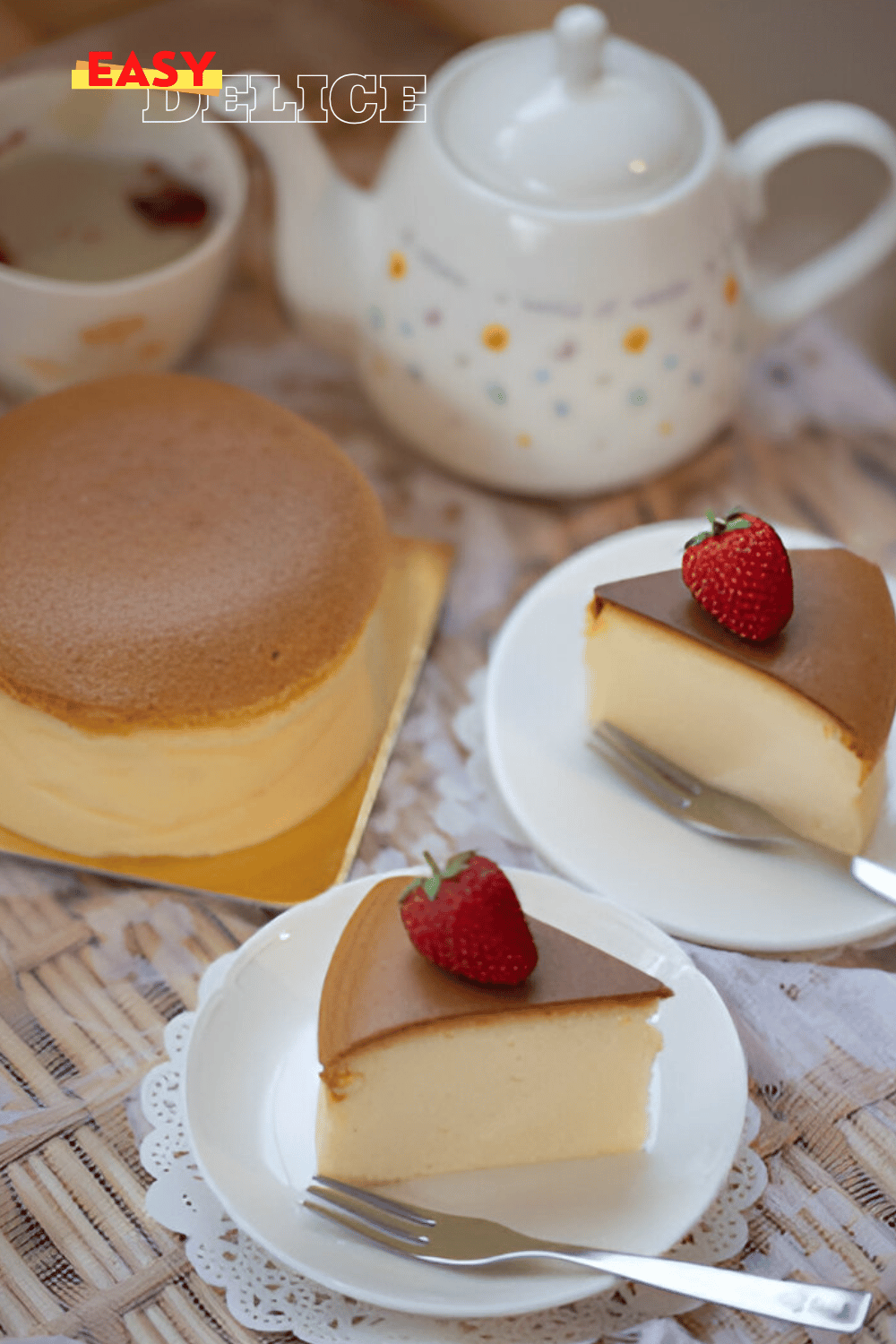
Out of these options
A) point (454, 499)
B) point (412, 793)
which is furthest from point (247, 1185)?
point (454, 499)

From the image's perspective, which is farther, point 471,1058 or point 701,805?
point 701,805

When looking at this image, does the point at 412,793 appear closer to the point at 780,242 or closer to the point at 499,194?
the point at 499,194

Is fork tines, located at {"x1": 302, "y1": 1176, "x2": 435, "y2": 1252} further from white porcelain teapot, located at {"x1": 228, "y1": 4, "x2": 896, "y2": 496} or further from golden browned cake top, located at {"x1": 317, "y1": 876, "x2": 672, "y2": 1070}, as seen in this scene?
white porcelain teapot, located at {"x1": 228, "y1": 4, "x2": 896, "y2": 496}

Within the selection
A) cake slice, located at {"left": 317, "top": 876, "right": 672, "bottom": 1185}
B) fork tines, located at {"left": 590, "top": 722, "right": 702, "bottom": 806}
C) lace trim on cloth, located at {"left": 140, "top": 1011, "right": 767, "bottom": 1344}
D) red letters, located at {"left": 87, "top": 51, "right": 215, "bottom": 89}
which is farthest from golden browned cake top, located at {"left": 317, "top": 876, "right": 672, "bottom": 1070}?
red letters, located at {"left": 87, "top": 51, "right": 215, "bottom": 89}

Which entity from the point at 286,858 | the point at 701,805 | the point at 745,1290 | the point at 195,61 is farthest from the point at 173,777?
the point at 195,61

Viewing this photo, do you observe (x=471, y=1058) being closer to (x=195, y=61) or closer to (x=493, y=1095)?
(x=493, y=1095)

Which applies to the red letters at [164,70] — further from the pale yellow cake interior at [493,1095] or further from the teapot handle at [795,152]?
the pale yellow cake interior at [493,1095]

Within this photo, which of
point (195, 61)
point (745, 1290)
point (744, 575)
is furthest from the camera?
point (195, 61)
